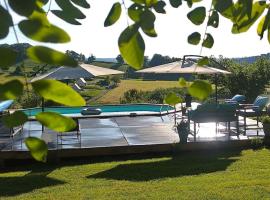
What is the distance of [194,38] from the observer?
1397 mm

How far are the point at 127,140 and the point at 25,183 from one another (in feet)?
12.7

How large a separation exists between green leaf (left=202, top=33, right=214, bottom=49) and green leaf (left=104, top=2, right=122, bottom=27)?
360 mm

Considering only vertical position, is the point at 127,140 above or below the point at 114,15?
below

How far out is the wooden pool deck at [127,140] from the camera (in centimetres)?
1090

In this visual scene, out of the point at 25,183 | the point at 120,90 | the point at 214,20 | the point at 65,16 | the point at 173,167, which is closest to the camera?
the point at 65,16

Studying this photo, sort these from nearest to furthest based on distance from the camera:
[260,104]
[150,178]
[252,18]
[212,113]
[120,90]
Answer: [252,18] < [150,178] < [212,113] < [260,104] < [120,90]

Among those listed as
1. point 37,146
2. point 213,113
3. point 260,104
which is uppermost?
point 37,146

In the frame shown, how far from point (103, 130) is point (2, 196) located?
21.6 feet

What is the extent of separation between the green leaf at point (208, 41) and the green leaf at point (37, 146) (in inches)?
25.1

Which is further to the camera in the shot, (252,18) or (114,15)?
(252,18)

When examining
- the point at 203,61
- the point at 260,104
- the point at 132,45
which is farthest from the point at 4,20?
the point at 260,104

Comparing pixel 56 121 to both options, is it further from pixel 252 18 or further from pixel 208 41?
pixel 252 18

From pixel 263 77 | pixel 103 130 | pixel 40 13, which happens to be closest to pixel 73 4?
pixel 40 13

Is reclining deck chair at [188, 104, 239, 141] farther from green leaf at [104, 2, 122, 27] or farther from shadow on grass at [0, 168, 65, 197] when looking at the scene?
green leaf at [104, 2, 122, 27]
